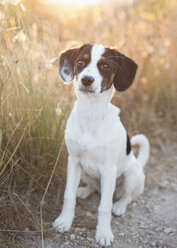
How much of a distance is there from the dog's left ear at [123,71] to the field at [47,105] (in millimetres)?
476

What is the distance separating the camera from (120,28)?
15.2 feet

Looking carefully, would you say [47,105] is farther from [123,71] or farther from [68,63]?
[123,71]

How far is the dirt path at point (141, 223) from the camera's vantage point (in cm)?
240

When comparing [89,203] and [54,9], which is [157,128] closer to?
[89,203]

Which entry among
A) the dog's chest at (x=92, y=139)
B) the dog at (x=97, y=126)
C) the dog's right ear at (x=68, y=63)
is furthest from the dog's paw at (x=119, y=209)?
the dog's right ear at (x=68, y=63)

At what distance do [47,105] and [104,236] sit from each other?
120 cm

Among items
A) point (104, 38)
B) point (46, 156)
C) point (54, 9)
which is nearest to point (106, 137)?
point (46, 156)

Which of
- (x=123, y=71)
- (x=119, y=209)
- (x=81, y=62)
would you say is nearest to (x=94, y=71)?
(x=81, y=62)

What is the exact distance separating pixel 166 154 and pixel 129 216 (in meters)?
1.38

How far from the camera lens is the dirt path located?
2.40 metres

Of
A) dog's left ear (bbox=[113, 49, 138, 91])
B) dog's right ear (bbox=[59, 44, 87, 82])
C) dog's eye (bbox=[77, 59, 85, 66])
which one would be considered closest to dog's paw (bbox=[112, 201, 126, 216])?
dog's left ear (bbox=[113, 49, 138, 91])

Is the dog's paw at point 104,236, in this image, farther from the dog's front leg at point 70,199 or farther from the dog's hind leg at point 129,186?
the dog's hind leg at point 129,186

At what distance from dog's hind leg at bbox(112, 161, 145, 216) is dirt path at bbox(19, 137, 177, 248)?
0.08 metres

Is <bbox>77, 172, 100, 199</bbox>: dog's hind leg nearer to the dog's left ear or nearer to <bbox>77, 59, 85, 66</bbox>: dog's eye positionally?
the dog's left ear
